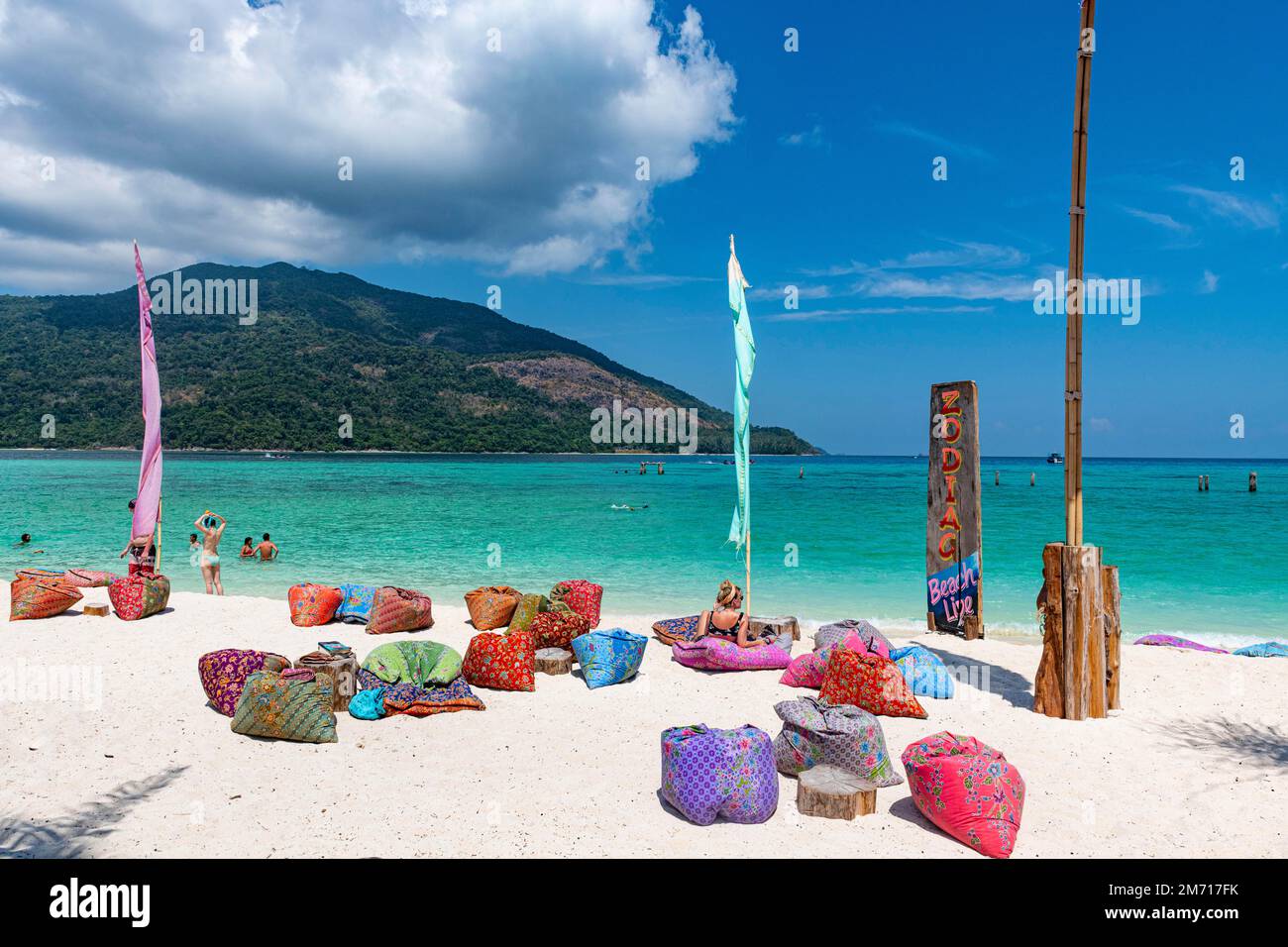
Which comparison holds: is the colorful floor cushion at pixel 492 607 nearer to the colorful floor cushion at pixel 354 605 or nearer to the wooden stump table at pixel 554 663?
the colorful floor cushion at pixel 354 605

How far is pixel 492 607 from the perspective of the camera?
9422 millimetres

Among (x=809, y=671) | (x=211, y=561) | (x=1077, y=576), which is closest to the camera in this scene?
(x=1077, y=576)

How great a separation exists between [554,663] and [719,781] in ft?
11.6

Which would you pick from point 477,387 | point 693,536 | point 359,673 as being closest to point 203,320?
point 477,387

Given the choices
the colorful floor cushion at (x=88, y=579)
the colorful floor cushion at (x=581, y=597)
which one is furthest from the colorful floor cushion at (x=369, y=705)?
the colorful floor cushion at (x=88, y=579)

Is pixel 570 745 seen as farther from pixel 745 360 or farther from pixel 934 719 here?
pixel 745 360

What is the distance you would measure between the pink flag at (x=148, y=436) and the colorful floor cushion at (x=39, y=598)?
1.13 m

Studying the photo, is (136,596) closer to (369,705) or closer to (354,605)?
(354,605)

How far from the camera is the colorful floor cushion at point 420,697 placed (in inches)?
246

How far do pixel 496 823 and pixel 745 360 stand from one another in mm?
5435

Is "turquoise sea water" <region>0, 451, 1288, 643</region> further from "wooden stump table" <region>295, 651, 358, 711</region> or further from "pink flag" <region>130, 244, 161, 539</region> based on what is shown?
"wooden stump table" <region>295, 651, 358, 711</region>

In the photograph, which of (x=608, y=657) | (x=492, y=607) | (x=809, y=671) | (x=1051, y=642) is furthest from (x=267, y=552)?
(x=1051, y=642)

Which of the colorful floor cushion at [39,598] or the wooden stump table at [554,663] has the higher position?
the colorful floor cushion at [39,598]

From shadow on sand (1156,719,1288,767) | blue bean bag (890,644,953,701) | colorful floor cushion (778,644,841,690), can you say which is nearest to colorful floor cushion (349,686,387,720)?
colorful floor cushion (778,644,841,690)
